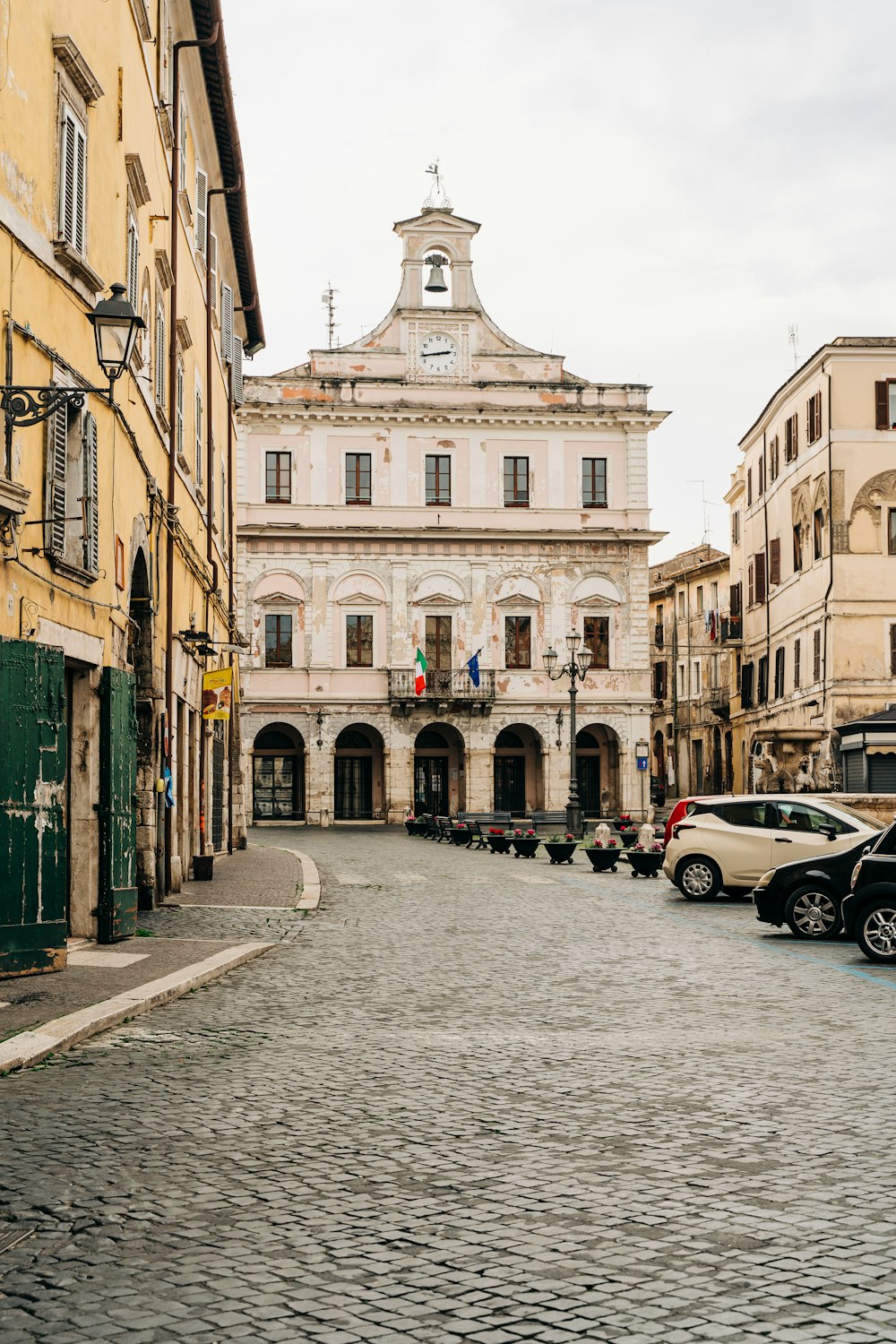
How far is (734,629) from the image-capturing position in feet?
218

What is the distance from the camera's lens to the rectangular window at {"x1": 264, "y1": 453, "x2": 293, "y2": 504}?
6100 cm

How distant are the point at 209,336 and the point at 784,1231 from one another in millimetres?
25379

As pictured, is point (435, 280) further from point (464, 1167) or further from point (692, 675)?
point (464, 1167)

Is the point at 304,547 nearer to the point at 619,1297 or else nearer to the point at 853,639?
the point at 853,639

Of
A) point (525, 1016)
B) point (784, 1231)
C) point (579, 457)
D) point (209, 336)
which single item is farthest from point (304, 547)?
point (784, 1231)

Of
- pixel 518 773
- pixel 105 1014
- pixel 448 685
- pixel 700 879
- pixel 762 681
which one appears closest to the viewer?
pixel 105 1014

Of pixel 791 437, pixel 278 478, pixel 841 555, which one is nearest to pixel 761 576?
pixel 791 437

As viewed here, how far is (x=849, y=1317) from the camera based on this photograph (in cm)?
461

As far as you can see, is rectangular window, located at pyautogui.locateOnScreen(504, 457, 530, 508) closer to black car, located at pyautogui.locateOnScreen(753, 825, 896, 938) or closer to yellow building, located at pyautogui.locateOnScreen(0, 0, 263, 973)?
yellow building, located at pyautogui.locateOnScreen(0, 0, 263, 973)

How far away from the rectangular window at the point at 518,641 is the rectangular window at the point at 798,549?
10459mm

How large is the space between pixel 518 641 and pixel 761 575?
32.2 ft

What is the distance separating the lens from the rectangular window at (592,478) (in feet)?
204

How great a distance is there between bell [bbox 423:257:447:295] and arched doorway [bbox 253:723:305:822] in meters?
17.1

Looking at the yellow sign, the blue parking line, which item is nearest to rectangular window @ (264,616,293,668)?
the yellow sign
